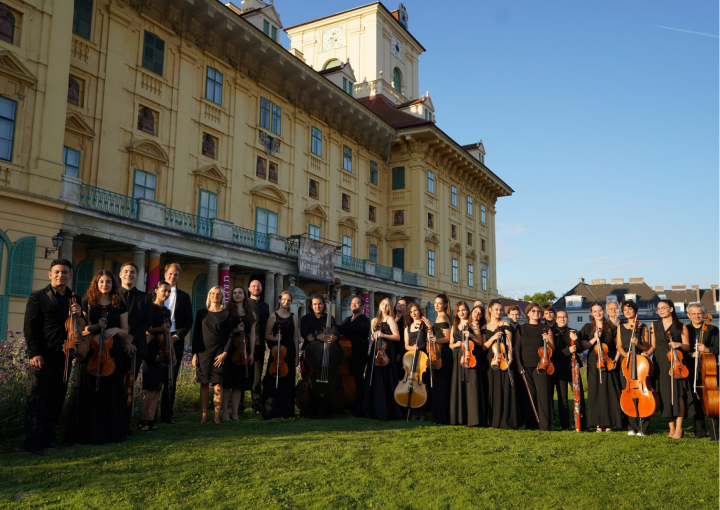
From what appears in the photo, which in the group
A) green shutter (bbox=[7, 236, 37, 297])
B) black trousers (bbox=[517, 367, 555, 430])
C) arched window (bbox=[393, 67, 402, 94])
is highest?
arched window (bbox=[393, 67, 402, 94])

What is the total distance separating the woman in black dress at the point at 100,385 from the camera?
6.52m

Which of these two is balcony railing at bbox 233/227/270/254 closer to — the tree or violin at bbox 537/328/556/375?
violin at bbox 537/328/556/375

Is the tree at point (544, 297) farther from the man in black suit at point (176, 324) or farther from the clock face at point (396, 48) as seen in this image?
the man in black suit at point (176, 324)

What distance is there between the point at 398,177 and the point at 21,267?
24.6 metres

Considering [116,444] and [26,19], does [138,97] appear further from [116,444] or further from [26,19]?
[116,444]

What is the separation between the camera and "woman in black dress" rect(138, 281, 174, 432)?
760 centimetres

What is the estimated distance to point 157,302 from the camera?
7.83 m

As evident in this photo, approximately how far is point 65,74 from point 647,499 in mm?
17893

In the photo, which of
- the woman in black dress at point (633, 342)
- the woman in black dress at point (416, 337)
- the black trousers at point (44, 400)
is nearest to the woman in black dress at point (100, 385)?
the black trousers at point (44, 400)

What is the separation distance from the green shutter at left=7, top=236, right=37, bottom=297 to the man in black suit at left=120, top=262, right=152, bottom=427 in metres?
10.0

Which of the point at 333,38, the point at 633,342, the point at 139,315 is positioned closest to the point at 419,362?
the point at 633,342

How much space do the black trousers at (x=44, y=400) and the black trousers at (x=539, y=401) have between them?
21.4 feet

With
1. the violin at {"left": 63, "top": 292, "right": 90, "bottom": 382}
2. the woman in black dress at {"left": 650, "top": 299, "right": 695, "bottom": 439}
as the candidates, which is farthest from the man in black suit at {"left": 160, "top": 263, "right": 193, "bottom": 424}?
the woman in black dress at {"left": 650, "top": 299, "right": 695, "bottom": 439}

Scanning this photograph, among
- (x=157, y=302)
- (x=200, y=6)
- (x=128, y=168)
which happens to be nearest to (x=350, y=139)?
(x=200, y=6)
